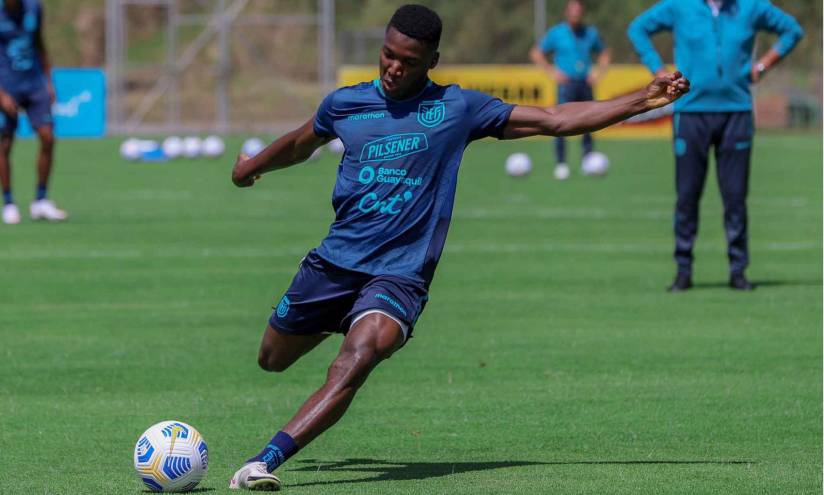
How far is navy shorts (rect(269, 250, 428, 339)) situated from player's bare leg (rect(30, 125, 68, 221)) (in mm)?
10841

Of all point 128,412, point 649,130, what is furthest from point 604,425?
point 649,130

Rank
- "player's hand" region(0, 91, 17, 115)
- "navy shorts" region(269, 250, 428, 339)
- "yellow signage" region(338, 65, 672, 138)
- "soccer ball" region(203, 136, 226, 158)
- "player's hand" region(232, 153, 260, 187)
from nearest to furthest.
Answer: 1. "navy shorts" region(269, 250, 428, 339)
2. "player's hand" region(232, 153, 260, 187)
3. "player's hand" region(0, 91, 17, 115)
4. "soccer ball" region(203, 136, 226, 158)
5. "yellow signage" region(338, 65, 672, 138)

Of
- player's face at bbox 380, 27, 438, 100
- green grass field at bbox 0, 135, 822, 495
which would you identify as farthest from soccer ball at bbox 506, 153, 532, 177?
player's face at bbox 380, 27, 438, 100

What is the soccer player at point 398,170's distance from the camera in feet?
22.5

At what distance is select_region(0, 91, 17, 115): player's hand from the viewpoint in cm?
1764

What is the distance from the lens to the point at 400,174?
697cm

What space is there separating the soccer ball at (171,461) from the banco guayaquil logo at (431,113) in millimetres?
1587

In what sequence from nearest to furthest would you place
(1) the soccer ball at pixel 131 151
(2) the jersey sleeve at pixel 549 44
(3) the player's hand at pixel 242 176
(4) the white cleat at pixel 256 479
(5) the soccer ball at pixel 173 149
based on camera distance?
(4) the white cleat at pixel 256 479
(3) the player's hand at pixel 242 176
(2) the jersey sleeve at pixel 549 44
(1) the soccer ball at pixel 131 151
(5) the soccer ball at pixel 173 149

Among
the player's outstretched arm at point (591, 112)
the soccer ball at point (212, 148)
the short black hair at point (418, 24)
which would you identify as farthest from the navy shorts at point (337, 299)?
the soccer ball at point (212, 148)

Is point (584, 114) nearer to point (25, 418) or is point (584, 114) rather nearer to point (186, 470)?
point (186, 470)

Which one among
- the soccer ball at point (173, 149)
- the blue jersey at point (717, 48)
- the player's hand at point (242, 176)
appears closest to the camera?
the player's hand at point (242, 176)

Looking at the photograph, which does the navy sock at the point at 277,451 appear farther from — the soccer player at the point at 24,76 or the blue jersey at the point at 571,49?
the blue jersey at the point at 571,49

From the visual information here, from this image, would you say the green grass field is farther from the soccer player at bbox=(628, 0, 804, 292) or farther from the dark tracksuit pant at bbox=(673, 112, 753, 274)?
the soccer player at bbox=(628, 0, 804, 292)

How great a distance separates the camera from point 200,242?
53.9 ft
